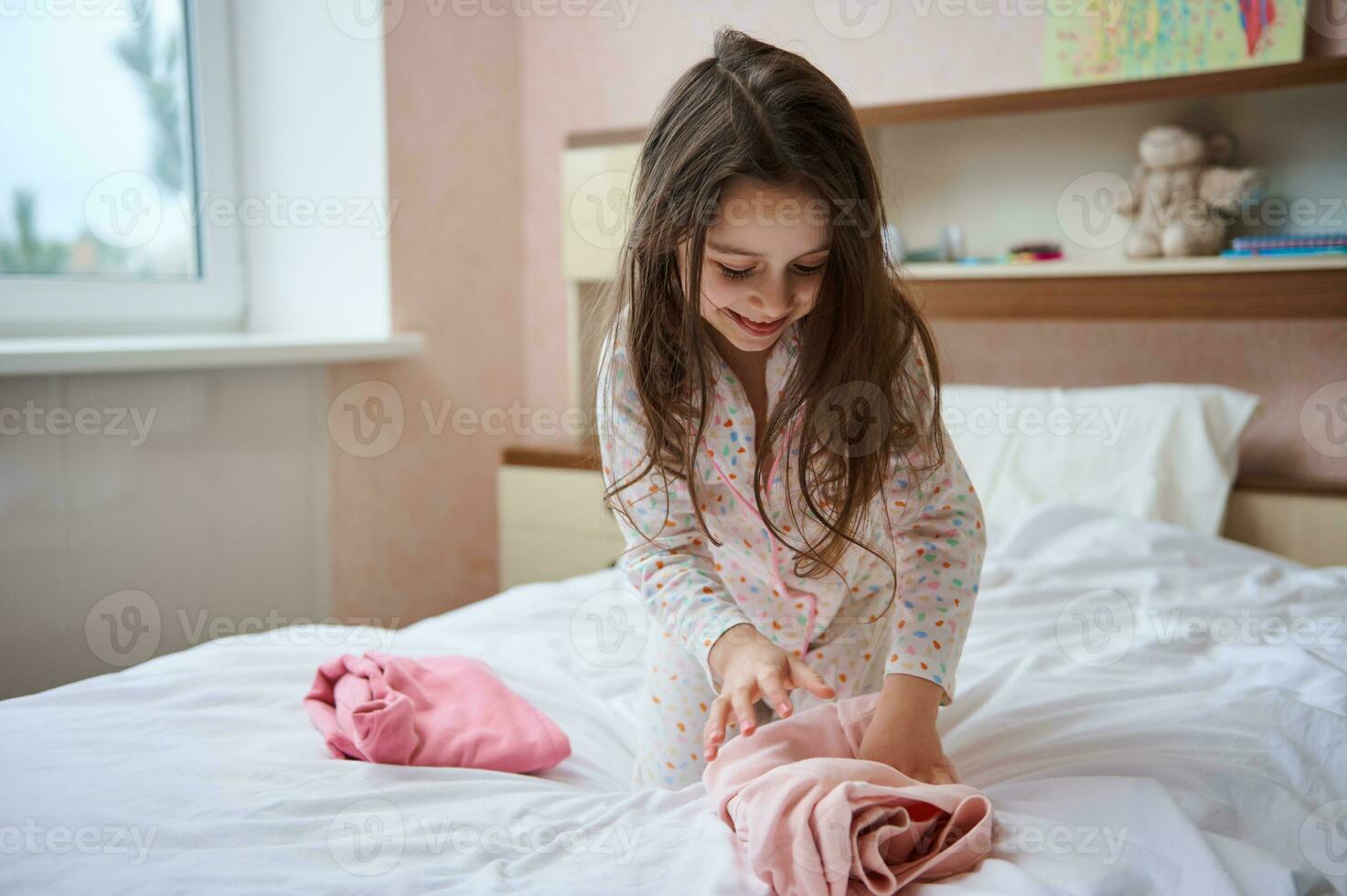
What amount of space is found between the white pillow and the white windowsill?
120cm

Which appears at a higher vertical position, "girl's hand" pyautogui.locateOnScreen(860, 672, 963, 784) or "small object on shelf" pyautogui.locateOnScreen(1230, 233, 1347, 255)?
"small object on shelf" pyautogui.locateOnScreen(1230, 233, 1347, 255)

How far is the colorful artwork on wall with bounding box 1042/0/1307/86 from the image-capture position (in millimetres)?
2092

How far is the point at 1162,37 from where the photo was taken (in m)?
2.21

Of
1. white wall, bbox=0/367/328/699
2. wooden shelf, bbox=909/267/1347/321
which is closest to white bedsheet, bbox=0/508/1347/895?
white wall, bbox=0/367/328/699

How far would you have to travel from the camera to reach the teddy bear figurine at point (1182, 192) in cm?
205

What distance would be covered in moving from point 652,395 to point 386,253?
1555 mm

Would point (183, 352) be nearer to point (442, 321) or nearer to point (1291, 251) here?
point (442, 321)

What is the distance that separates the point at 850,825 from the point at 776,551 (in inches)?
15.4

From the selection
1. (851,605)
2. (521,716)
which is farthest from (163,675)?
(851,605)
